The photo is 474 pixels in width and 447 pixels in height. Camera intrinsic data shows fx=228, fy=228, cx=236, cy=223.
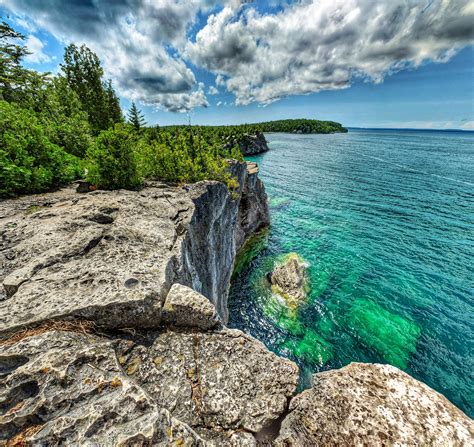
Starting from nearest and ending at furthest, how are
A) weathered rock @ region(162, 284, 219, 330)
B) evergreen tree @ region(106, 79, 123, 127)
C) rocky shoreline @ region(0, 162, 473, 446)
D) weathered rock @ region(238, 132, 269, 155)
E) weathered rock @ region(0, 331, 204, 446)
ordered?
weathered rock @ region(0, 331, 204, 446) → rocky shoreline @ region(0, 162, 473, 446) → weathered rock @ region(162, 284, 219, 330) → evergreen tree @ region(106, 79, 123, 127) → weathered rock @ region(238, 132, 269, 155)

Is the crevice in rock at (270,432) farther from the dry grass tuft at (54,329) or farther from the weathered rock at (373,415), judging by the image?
the dry grass tuft at (54,329)

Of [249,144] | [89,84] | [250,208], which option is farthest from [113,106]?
[249,144]

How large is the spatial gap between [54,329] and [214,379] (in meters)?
3.20

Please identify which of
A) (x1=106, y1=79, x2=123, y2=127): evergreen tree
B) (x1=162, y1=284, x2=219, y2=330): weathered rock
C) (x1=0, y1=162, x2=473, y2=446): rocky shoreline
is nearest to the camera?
(x1=0, y1=162, x2=473, y2=446): rocky shoreline

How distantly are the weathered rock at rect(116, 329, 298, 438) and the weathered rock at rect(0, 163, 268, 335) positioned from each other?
0.82 metres

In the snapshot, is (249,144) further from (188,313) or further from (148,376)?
(148,376)

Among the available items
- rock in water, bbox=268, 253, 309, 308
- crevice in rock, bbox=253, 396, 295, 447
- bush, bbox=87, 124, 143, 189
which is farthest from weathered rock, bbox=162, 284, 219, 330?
rock in water, bbox=268, 253, 309, 308

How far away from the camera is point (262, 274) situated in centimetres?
2417

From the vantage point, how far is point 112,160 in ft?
38.5

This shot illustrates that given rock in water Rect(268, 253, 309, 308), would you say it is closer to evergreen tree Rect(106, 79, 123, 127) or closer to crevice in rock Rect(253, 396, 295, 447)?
crevice in rock Rect(253, 396, 295, 447)

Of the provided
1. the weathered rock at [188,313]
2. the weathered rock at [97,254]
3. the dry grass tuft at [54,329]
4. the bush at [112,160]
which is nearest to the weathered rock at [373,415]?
the weathered rock at [188,313]

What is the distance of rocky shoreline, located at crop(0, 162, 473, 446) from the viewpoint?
10.8 feet

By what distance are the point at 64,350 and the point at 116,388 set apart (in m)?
1.18

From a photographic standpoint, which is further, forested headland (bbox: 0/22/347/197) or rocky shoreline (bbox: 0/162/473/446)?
forested headland (bbox: 0/22/347/197)
